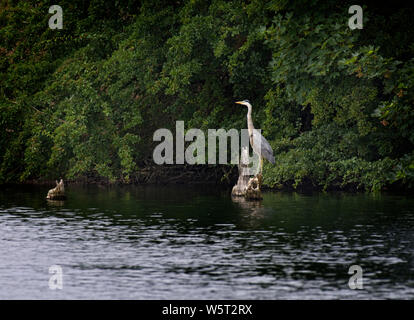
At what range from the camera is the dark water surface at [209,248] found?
45.9 feet

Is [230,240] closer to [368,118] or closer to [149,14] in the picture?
[368,118]

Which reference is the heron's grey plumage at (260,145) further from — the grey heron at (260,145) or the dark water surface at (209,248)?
the dark water surface at (209,248)

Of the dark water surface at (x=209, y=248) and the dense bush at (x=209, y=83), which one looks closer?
the dark water surface at (x=209, y=248)

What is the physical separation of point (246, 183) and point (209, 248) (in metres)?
12.0

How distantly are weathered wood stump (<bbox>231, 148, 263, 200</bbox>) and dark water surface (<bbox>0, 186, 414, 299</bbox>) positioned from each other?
423mm

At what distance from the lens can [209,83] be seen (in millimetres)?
34781

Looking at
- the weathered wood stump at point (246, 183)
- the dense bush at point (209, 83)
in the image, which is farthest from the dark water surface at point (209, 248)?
the dense bush at point (209, 83)

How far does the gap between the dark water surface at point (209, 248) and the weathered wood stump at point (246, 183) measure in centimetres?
42

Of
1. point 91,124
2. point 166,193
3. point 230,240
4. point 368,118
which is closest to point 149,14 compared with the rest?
point 91,124

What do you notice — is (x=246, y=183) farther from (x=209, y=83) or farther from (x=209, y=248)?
(x=209, y=248)

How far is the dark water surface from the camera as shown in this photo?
45.9 feet

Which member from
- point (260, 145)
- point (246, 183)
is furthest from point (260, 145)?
point (246, 183)

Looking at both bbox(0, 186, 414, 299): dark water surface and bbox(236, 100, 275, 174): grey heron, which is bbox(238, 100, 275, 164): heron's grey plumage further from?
bbox(0, 186, 414, 299): dark water surface
